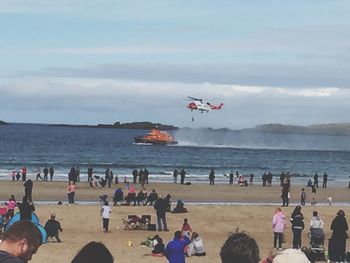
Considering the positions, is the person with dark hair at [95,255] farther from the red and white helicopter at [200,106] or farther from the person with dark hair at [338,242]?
the red and white helicopter at [200,106]

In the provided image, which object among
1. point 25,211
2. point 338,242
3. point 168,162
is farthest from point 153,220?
point 168,162

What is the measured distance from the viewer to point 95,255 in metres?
4.29

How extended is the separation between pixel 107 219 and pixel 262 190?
83.8ft

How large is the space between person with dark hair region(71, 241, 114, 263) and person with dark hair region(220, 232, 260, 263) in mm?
789

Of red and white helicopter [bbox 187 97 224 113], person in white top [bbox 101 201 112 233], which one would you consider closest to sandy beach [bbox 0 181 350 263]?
person in white top [bbox 101 201 112 233]

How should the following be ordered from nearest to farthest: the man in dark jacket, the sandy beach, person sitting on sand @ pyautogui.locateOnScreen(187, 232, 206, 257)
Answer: person sitting on sand @ pyautogui.locateOnScreen(187, 232, 206, 257), the sandy beach, the man in dark jacket

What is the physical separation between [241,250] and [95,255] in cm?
94

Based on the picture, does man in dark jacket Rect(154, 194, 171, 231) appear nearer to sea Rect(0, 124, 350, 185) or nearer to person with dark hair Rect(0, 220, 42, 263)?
person with dark hair Rect(0, 220, 42, 263)

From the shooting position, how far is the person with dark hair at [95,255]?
14.1 ft

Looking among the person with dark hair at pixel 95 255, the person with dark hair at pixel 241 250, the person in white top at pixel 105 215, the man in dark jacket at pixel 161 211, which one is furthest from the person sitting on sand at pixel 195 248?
the person with dark hair at pixel 95 255

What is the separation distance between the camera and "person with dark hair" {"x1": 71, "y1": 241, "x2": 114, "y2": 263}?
169 inches

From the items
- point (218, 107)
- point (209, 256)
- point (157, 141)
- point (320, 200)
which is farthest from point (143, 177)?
point (157, 141)

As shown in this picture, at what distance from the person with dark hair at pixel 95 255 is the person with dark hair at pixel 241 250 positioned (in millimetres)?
789

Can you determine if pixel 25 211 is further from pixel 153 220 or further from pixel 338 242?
pixel 153 220
